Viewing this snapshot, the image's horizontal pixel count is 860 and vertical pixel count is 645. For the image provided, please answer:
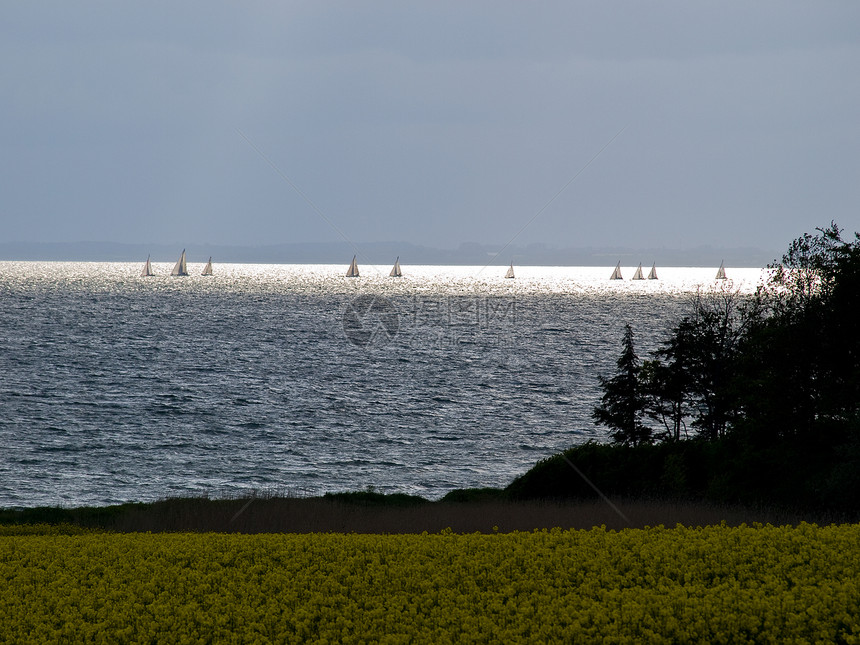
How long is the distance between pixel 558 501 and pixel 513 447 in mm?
24843

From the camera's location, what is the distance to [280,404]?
65500 mm

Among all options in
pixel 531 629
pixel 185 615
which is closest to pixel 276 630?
pixel 185 615

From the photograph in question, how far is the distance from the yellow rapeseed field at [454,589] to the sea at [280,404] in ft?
95.2

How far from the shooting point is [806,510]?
893 inches

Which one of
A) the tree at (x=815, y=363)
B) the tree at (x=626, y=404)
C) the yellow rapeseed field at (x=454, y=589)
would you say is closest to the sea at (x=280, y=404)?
the tree at (x=626, y=404)

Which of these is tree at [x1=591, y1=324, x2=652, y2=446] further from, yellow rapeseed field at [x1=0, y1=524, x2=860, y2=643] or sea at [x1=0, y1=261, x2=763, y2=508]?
yellow rapeseed field at [x1=0, y1=524, x2=860, y2=643]

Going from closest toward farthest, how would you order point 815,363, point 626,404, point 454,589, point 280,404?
point 454,589
point 815,363
point 626,404
point 280,404

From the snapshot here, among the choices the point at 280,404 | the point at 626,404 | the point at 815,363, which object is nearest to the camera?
the point at 815,363

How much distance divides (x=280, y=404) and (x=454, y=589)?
5781 centimetres

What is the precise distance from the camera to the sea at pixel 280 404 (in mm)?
43281

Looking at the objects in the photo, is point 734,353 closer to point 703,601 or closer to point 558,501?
point 558,501

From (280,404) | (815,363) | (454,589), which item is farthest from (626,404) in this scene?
(454,589)

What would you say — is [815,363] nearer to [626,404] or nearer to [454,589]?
[626,404]

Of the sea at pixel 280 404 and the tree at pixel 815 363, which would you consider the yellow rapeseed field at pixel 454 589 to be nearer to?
the tree at pixel 815 363
